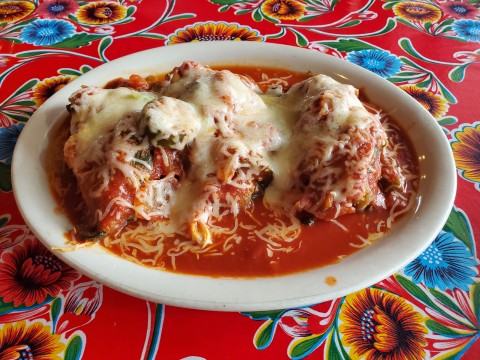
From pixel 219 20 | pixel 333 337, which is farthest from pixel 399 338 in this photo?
pixel 219 20

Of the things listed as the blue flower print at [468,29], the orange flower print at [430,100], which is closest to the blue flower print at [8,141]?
the orange flower print at [430,100]

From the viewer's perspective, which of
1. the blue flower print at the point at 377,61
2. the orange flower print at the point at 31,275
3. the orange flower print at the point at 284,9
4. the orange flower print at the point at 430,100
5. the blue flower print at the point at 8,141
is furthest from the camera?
the orange flower print at the point at 284,9

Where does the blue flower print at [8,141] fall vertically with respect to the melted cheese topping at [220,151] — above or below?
below

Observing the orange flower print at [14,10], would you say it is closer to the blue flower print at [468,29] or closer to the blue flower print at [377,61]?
the blue flower print at [377,61]

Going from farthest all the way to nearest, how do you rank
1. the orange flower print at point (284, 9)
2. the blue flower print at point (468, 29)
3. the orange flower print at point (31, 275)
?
the orange flower print at point (284, 9), the blue flower print at point (468, 29), the orange flower print at point (31, 275)

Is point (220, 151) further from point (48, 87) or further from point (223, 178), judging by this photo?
point (48, 87)

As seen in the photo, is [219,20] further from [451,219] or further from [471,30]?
[451,219]

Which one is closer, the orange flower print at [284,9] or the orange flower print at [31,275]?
the orange flower print at [31,275]
